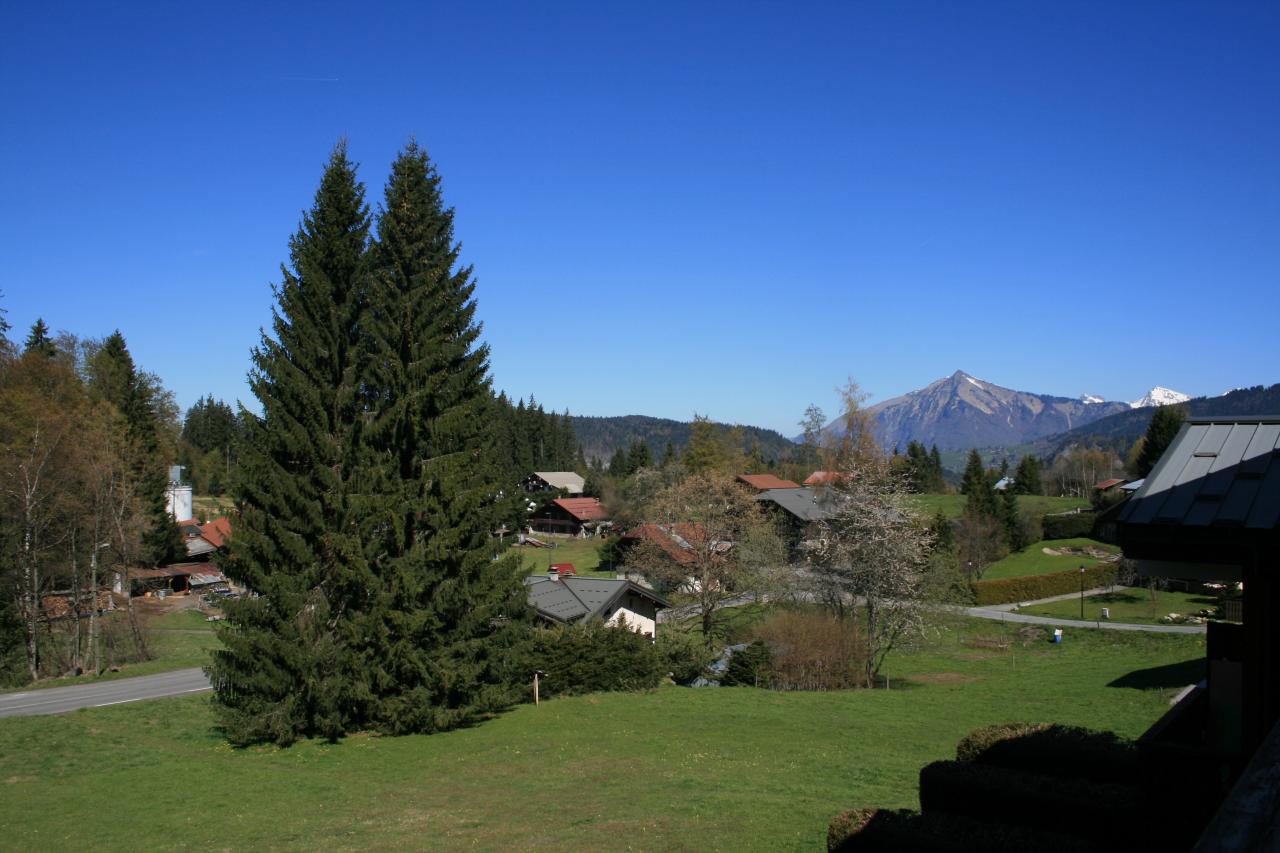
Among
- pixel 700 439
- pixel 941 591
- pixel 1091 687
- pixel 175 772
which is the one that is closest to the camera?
pixel 175 772

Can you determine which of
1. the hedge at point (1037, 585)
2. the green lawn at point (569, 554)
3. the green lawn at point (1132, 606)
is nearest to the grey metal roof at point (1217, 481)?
the green lawn at point (1132, 606)

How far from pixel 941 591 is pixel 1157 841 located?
1256 inches

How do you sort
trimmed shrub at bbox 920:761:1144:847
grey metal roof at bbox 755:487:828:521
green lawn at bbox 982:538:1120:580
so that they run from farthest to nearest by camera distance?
grey metal roof at bbox 755:487:828:521, green lawn at bbox 982:538:1120:580, trimmed shrub at bbox 920:761:1144:847

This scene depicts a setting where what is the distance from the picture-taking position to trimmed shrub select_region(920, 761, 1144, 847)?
26.1 ft

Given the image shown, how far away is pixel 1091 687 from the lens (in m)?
27.3

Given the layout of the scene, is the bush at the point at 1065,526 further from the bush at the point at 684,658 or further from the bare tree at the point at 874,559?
the bush at the point at 684,658

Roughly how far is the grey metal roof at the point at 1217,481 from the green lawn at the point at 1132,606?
45921mm

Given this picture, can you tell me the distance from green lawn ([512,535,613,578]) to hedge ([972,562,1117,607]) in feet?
91.2

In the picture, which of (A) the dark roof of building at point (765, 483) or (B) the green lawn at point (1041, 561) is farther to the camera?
(A) the dark roof of building at point (765, 483)

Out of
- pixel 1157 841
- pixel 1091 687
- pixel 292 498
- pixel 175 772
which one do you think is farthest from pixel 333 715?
pixel 1091 687

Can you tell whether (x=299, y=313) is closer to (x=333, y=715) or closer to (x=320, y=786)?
(x=333, y=715)

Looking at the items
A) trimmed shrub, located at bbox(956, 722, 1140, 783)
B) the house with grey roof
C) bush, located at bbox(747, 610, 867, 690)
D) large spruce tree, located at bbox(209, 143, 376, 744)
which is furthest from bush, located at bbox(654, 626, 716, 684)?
trimmed shrub, located at bbox(956, 722, 1140, 783)

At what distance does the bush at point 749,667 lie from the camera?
31.1m

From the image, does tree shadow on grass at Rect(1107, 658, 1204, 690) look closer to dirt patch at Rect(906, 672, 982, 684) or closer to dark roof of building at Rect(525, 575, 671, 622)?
dirt patch at Rect(906, 672, 982, 684)
